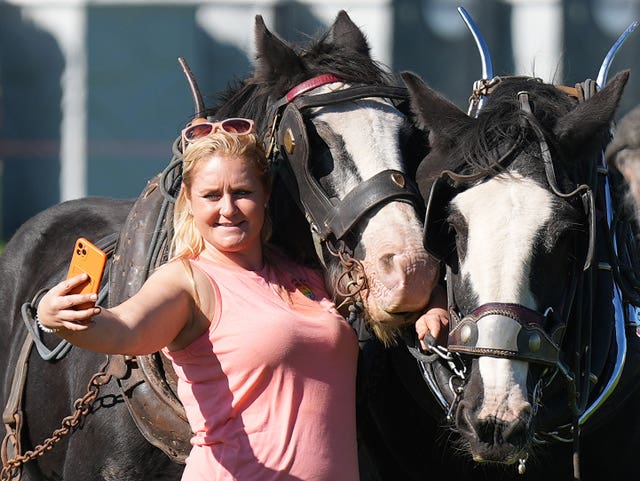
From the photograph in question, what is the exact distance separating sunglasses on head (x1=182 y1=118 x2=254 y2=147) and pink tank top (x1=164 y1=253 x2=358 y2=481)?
38 cm

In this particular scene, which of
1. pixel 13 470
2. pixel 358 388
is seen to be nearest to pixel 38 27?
pixel 13 470

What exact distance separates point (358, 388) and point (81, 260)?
3.70ft

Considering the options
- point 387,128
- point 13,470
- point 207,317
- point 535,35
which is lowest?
point 13,470

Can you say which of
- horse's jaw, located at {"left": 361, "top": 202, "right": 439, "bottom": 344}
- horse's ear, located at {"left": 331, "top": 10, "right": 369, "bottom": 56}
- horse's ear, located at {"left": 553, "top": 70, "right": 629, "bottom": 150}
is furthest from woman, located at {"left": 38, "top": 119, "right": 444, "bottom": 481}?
horse's ear, located at {"left": 331, "top": 10, "right": 369, "bottom": 56}

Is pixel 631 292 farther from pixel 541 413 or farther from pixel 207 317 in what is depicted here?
pixel 207 317

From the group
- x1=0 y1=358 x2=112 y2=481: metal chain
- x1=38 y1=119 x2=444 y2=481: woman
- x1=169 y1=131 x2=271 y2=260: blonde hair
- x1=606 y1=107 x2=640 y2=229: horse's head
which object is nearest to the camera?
x1=38 y1=119 x2=444 y2=481: woman

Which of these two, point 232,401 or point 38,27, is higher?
point 38,27

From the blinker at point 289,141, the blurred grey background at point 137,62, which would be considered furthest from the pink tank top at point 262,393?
the blurred grey background at point 137,62

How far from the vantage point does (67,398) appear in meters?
4.09

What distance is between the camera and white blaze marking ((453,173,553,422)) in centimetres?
278

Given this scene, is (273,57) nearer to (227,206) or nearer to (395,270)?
(227,206)

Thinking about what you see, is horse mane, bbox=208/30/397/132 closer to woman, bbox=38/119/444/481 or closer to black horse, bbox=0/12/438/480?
black horse, bbox=0/12/438/480

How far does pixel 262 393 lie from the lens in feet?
9.82

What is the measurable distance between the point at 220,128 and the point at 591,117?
100 centimetres
